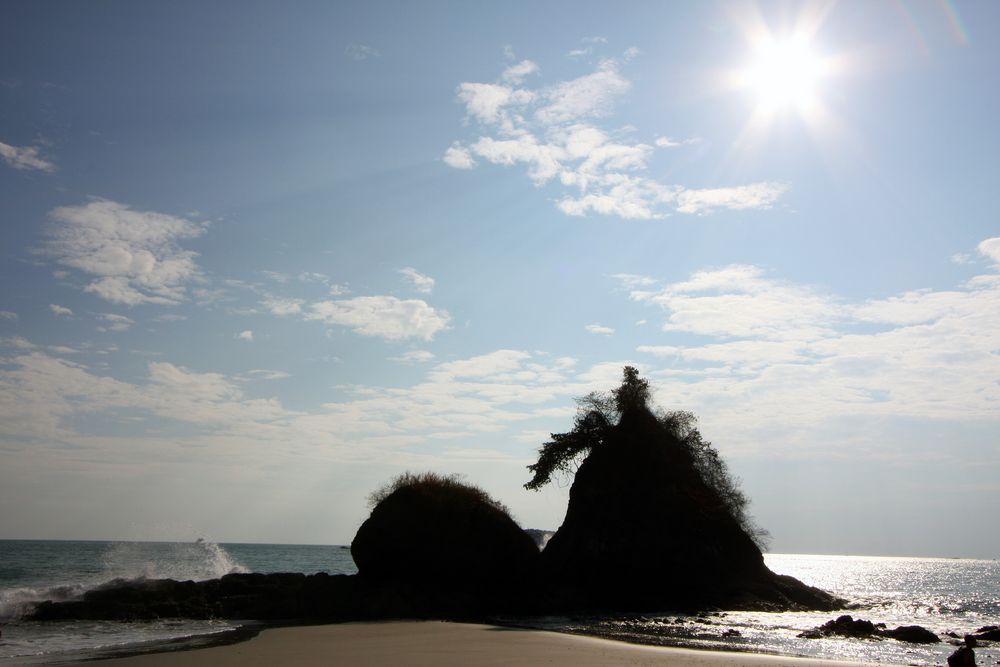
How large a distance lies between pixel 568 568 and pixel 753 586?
30.2 ft

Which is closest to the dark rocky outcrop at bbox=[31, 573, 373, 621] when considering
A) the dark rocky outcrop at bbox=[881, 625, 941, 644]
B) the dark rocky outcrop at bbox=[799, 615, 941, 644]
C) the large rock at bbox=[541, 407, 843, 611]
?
the large rock at bbox=[541, 407, 843, 611]

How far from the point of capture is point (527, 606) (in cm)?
3148

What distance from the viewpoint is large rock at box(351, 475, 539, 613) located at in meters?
31.5

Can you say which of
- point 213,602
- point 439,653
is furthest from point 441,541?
point 439,653

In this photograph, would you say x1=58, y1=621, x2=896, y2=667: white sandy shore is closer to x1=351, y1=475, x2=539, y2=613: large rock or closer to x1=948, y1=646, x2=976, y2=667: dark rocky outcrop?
x1=948, y1=646, x2=976, y2=667: dark rocky outcrop

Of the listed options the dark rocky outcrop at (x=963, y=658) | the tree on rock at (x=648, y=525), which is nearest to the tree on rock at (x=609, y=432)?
the tree on rock at (x=648, y=525)

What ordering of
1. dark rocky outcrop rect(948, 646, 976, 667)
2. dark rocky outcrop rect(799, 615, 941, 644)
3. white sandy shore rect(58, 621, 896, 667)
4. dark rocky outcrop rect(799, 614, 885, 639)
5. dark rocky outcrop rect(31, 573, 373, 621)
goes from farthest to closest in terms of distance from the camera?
dark rocky outcrop rect(31, 573, 373, 621) < dark rocky outcrop rect(799, 614, 885, 639) < dark rocky outcrop rect(799, 615, 941, 644) < dark rocky outcrop rect(948, 646, 976, 667) < white sandy shore rect(58, 621, 896, 667)

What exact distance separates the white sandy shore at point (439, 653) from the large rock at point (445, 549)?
29.9 ft

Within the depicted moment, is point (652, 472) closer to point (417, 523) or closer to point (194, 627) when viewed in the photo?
point (417, 523)

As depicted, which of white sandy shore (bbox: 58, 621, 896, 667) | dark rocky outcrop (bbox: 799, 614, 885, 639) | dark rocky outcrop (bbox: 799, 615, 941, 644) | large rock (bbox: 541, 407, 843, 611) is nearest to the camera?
white sandy shore (bbox: 58, 621, 896, 667)

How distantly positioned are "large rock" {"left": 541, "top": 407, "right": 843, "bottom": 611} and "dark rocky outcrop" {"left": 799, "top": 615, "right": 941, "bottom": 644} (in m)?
7.52

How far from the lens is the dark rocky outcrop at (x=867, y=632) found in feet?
80.3

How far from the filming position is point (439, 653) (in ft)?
58.2

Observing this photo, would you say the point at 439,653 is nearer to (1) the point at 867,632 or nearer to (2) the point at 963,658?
(2) the point at 963,658
